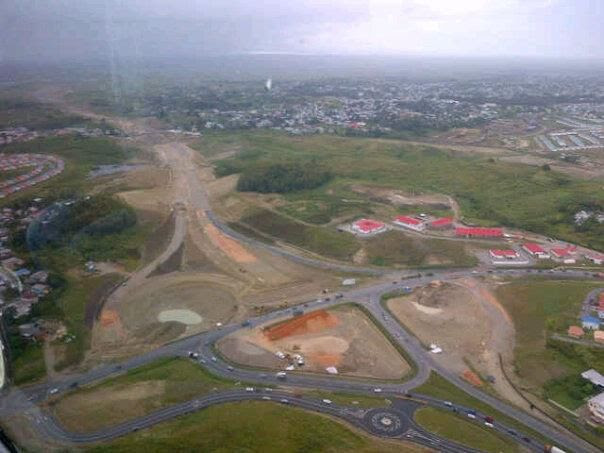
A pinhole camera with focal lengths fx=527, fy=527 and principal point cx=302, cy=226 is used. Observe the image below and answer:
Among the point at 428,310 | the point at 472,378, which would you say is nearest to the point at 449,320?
the point at 428,310

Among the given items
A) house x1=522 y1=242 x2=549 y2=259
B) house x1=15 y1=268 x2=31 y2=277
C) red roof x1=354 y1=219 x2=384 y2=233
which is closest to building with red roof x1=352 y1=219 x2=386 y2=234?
red roof x1=354 y1=219 x2=384 y2=233

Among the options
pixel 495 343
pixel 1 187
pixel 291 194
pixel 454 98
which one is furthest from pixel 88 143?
pixel 454 98

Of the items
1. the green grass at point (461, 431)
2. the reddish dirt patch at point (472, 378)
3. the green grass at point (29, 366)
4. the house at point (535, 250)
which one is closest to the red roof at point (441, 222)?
the house at point (535, 250)

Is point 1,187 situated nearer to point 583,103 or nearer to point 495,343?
point 495,343

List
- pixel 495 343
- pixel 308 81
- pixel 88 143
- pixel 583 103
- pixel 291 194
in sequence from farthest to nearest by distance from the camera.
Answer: pixel 308 81
pixel 583 103
pixel 88 143
pixel 291 194
pixel 495 343

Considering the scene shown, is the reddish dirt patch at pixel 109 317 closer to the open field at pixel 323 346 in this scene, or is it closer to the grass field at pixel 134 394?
the grass field at pixel 134 394

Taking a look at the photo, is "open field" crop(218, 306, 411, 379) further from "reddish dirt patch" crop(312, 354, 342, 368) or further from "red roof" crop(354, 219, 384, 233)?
"red roof" crop(354, 219, 384, 233)

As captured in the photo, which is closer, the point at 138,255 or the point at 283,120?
the point at 138,255
